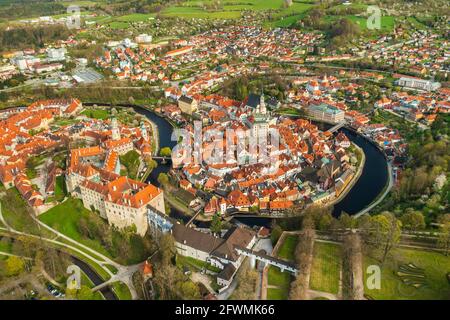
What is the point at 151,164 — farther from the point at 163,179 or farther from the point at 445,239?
the point at 445,239

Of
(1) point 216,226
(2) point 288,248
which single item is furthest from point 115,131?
(2) point 288,248

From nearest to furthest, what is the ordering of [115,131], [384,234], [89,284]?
[384,234]
[89,284]
[115,131]

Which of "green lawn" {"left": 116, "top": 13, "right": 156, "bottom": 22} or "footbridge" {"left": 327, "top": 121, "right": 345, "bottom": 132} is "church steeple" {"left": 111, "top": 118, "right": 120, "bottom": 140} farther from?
"green lawn" {"left": 116, "top": 13, "right": 156, "bottom": 22}

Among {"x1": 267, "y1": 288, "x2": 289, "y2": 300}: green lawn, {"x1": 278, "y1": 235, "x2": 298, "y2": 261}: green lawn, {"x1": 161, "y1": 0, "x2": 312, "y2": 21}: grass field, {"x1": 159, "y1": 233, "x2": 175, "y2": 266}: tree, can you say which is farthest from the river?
{"x1": 161, "y1": 0, "x2": 312, "y2": 21}: grass field

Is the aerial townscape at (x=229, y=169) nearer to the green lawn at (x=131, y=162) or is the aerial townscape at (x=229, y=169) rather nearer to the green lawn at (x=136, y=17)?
the green lawn at (x=131, y=162)

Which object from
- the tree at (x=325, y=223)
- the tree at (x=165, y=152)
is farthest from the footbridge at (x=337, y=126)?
the tree at (x=325, y=223)
